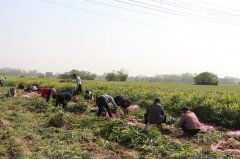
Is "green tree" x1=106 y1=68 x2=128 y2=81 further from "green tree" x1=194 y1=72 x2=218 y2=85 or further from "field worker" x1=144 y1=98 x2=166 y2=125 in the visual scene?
"field worker" x1=144 y1=98 x2=166 y2=125

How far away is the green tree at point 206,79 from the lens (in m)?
77.9

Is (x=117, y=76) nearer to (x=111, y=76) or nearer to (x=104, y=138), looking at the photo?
(x=111, y=76)

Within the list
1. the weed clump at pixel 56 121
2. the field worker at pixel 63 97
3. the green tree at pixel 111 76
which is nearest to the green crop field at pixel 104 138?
the weed clump at pixel 56 121

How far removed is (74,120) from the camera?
15.4m

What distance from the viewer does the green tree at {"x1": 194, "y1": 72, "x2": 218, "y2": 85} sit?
77.9 m

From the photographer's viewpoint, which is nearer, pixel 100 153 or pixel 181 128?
pixel 100 153

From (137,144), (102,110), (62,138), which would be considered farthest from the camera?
(102,110)

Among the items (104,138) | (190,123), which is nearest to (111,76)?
(190,123)

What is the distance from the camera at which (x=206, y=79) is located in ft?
263

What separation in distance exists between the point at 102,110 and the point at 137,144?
5479mm

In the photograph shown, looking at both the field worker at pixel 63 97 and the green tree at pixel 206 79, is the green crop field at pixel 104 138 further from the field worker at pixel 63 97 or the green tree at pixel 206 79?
the green tree at pixel 206 79

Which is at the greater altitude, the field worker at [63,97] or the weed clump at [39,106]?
the field worker at [63,97]

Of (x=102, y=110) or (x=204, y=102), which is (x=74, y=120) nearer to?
(x=102, y=110)

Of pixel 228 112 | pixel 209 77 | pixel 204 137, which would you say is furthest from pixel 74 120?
pixel 209 77
